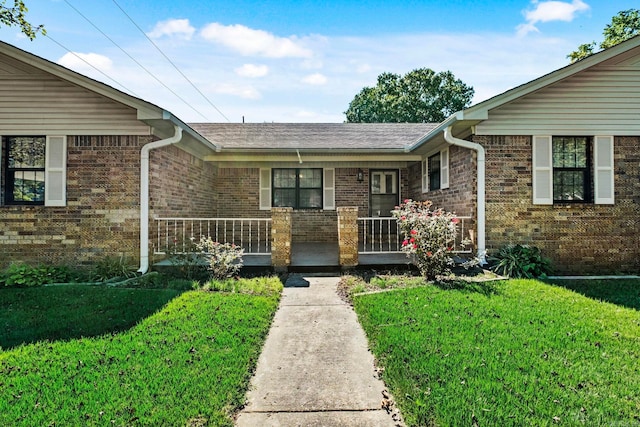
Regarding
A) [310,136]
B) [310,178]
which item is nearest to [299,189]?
[310,178]

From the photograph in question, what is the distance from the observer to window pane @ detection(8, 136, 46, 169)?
7.04 meters

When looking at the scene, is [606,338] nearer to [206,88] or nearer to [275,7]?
[275,7]

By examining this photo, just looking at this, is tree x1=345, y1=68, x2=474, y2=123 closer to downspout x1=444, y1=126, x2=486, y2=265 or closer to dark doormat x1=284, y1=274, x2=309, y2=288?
downspout x1=444, y1=126, x2=486, y2=265

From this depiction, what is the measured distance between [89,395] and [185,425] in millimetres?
945

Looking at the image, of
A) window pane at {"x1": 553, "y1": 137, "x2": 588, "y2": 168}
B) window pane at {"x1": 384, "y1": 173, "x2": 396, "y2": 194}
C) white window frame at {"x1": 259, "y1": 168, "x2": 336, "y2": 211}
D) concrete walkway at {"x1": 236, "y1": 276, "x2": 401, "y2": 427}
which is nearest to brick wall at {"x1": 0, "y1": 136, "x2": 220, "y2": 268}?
concrete walkway at {"x1": 236, "y1": 276, "x2": 401, "y2": 427}

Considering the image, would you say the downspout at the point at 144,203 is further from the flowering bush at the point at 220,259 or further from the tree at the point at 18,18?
the tree at the point at 18,18

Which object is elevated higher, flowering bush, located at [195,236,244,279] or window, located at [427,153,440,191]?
window, located at [427,153,440,191]

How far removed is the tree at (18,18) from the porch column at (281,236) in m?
6.71

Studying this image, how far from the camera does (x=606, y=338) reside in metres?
3.76

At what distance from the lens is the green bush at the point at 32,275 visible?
6.30m

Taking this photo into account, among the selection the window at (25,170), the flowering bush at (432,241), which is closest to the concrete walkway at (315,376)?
the flowering bush at (432,241)

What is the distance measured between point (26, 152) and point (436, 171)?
9399mm

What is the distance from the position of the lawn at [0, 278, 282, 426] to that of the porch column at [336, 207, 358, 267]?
2161 millimetres

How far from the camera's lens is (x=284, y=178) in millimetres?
11727
